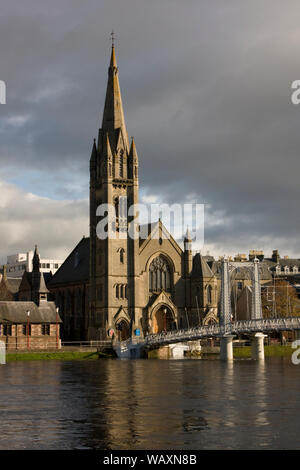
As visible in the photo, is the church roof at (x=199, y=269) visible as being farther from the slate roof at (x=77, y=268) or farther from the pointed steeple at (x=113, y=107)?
the pointed steeple at (x=113, y=107)

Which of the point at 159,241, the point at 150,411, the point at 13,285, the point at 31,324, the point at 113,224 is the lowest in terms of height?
the point at 150,411

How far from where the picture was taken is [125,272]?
385 feet

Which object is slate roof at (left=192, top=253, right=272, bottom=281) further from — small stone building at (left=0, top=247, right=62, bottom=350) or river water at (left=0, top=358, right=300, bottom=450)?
river water at (left=0, top=358, right=300, bottom=450)

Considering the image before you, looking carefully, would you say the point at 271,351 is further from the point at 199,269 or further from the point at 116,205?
the point at 116,205

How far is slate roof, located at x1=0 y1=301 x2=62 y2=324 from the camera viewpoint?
101m

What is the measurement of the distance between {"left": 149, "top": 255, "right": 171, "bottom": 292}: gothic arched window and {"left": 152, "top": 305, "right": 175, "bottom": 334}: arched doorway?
11.1ft

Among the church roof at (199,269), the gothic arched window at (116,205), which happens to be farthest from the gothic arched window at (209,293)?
the gothic arched window at (116,205)

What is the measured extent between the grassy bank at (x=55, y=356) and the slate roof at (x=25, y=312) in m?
7.69

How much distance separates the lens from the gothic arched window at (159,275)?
Answer: 122 m

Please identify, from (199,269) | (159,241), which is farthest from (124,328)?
(199,269)

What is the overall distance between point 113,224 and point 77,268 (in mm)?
16869

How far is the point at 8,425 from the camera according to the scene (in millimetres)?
34250

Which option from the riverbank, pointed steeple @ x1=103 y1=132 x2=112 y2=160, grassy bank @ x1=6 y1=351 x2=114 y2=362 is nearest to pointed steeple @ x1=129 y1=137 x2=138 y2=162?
pointed steeple @ x1=103 y1=132 x2=112 y2=160

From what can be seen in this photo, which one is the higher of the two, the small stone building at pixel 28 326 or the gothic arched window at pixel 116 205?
the gothic arched window at pixel 116 205
